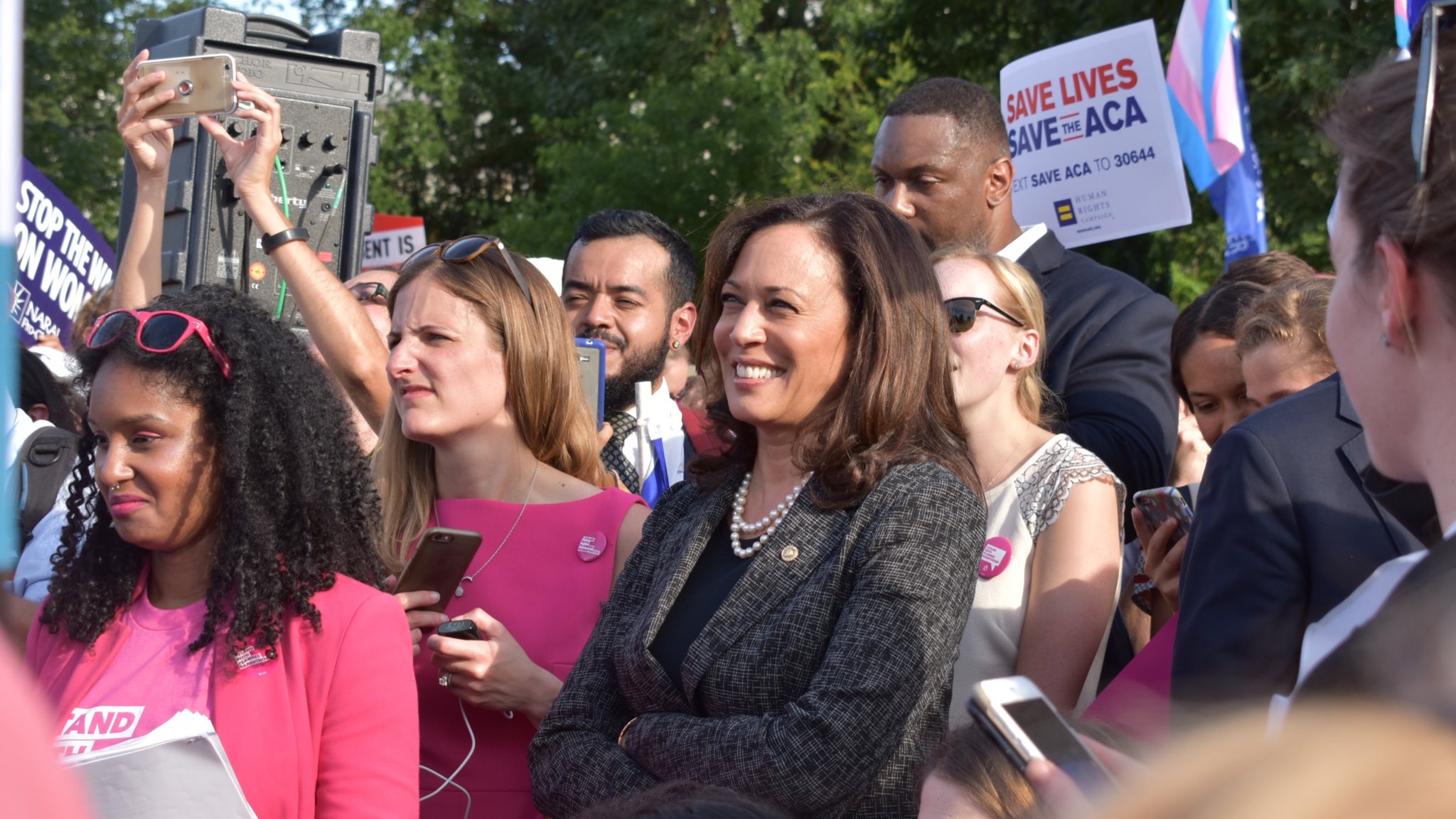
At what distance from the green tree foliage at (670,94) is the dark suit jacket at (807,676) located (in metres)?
9.00

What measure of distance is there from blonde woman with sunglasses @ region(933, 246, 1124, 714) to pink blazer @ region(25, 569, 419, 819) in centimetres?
105

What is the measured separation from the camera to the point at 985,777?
5.28 feet

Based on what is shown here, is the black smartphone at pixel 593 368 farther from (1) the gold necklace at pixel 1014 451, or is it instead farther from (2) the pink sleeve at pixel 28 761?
(2) the pink sleeve at pixel 28 761

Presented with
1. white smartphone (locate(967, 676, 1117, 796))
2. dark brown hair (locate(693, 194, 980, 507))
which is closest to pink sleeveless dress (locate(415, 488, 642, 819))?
dark brown hair (locate(693, 194, 980, 507))

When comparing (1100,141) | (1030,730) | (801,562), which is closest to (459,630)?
(801,562)

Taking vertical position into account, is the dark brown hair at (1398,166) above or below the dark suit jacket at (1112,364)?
above

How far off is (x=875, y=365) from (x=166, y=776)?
1360 millimetres

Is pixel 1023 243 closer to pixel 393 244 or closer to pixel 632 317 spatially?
pixel 632 317

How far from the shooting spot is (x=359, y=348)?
13.3 feet

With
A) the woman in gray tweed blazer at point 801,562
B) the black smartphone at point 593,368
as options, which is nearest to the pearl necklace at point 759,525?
the woman in gray tweed blazer at point 801,562

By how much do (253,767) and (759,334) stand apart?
1.15 meters

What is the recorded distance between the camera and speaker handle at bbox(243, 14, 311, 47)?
4.77 metres

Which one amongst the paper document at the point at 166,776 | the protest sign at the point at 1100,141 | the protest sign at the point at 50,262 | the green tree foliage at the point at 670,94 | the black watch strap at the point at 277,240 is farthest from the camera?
the green tree foliage at the point at 670,94

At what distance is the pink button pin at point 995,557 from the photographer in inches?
123
